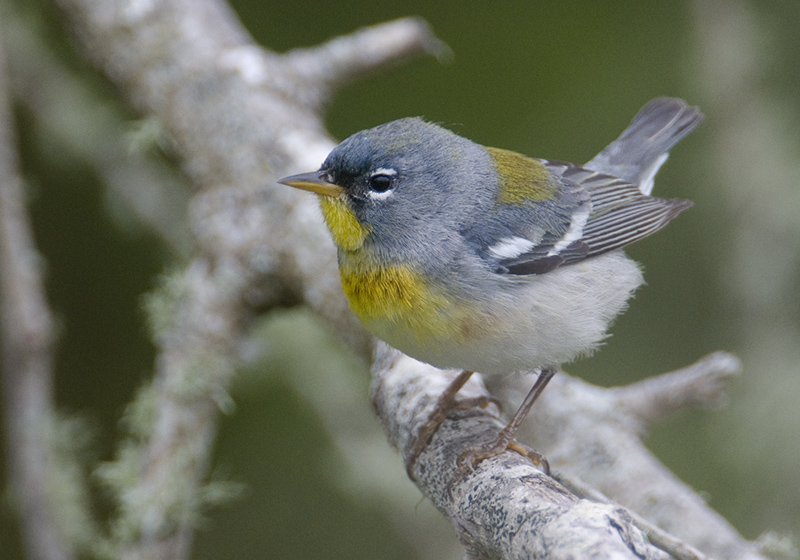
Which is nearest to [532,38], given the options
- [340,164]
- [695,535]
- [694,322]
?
[694,322]

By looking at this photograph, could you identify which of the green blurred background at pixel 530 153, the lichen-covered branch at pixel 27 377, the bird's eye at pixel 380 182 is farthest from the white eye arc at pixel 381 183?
the lichen-covered branch at pixel 27 377

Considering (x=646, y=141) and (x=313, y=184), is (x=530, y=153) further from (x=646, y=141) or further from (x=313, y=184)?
(x=313, y=184)

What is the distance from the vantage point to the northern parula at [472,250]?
1996 mm

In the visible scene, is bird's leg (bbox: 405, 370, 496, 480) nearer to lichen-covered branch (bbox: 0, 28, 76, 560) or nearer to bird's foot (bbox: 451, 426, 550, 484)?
bird's foot (bbox: 451, 426, 550, 484)

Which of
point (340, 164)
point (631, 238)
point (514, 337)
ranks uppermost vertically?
point (340, 164)

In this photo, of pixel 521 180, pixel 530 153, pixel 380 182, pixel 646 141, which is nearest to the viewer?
pixel 380 182

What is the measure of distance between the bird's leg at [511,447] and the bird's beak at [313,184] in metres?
0.83

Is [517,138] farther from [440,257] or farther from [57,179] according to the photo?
[57,179]

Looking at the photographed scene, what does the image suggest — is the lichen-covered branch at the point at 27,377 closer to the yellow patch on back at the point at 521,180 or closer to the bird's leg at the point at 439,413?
the bird's leg at the point at 439,413

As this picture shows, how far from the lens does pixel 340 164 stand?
214 cm

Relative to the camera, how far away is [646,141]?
2.94 meters

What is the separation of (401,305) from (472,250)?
29 centimetres

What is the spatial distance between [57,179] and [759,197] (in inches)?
125

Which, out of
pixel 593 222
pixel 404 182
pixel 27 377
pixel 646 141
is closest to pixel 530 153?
pixel 646 141
